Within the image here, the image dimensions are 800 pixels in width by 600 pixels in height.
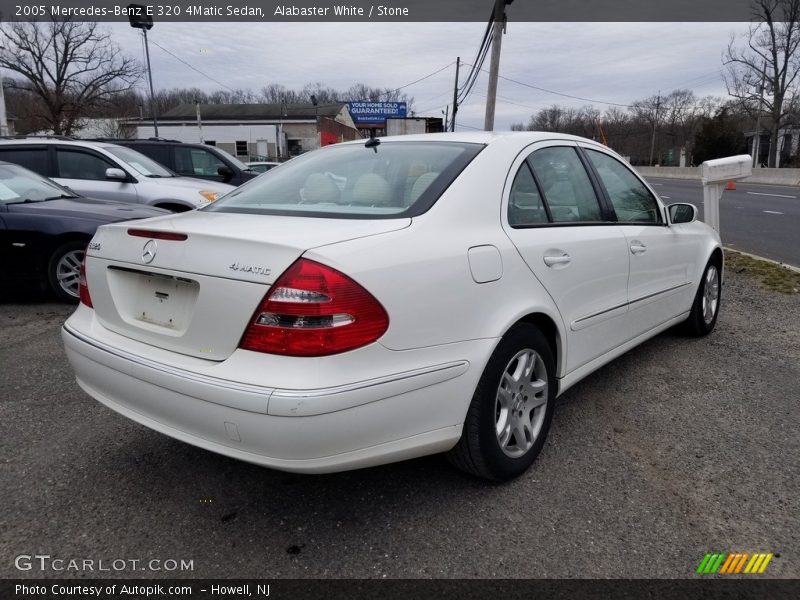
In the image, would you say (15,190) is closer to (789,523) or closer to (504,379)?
(504,379)

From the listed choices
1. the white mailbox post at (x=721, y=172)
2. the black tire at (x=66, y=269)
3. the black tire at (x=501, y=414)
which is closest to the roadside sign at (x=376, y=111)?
the white mailbox post at (x=721, y=172)

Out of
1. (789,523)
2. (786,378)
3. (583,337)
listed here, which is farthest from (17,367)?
(786,378)

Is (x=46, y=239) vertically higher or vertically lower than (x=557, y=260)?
lower

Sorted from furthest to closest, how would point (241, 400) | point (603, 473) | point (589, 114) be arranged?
point (589, 114) < point (603, 473) < point (241, 400)

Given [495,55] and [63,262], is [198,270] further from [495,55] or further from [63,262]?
[495,55]

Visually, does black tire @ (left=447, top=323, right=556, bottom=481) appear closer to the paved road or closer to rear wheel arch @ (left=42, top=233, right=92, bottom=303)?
rear wheel arch @ (left=42, top=233, right=92, bottom=303)

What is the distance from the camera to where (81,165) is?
26.7 ft

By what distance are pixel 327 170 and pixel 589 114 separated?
66310 millimetres

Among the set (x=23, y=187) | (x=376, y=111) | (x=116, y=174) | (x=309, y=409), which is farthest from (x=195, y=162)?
(x=376, y=111)

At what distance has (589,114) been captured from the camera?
63.1 metres

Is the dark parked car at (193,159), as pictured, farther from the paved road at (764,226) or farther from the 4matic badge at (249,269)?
the 4matic badge at (249,269)

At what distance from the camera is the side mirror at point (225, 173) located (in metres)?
10.5

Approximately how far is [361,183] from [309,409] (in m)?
1.27

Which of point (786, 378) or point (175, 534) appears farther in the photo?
point (786, 378)
